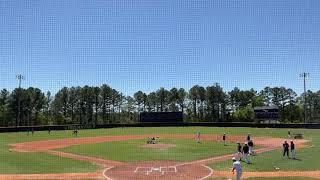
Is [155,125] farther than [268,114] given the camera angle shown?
Yes

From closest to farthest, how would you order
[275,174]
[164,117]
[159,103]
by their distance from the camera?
[275,174]
[164,117]
[159,103]

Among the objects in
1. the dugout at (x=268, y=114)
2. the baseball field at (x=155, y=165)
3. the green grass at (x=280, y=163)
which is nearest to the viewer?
the baseball field at (x=155, y=165)

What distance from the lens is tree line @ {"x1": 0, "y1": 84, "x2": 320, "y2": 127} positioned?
136 metres

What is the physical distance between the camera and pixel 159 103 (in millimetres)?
154375

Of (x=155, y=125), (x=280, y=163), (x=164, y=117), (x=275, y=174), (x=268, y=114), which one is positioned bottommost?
(x=275, y=174)

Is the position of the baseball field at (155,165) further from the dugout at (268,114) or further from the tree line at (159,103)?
the tree line at (159,103)

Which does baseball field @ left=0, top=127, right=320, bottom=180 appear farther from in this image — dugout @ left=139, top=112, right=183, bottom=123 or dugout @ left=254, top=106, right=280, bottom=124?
dugout @ left=139, top=112, right=183, bottom=123

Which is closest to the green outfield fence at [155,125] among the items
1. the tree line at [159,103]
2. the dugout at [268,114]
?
the dugout at [268,114]

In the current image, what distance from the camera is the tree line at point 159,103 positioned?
13562 cm

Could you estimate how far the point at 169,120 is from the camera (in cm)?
9419

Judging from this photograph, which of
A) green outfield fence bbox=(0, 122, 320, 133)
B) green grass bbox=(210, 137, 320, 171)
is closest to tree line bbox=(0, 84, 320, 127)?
green outfield fence bbox=(0, 122, 320, 133)

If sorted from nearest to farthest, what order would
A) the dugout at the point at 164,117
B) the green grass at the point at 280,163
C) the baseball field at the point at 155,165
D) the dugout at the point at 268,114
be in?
the baseball field at the point at 155,165 < the green grass at the point at 280,163 < the dugout at the point at 268,114 < the dugout at the point at 164,117

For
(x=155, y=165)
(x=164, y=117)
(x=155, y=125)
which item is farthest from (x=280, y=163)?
(x=155, y=125)

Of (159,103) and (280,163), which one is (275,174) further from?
A: (159,103)
